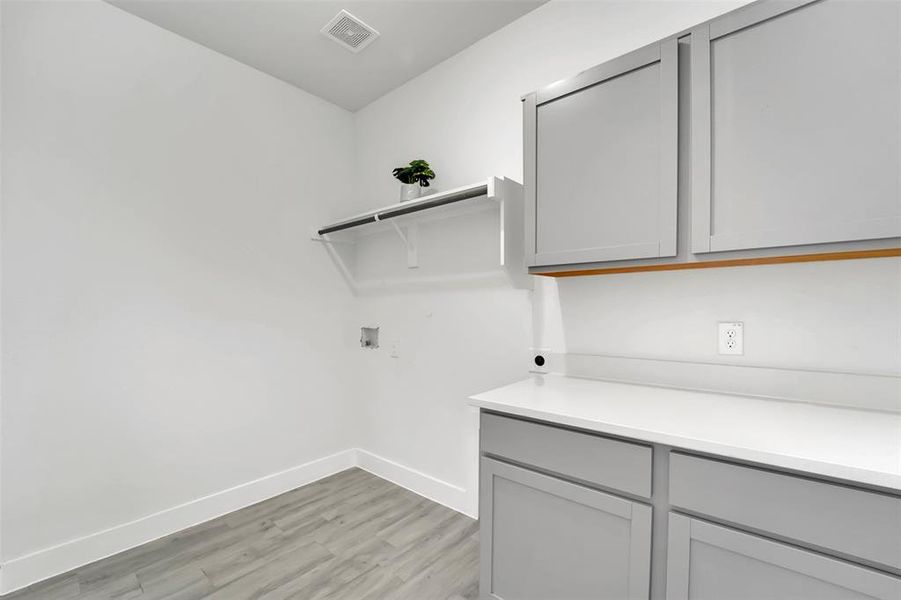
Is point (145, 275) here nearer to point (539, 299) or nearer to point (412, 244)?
point (412, 244)

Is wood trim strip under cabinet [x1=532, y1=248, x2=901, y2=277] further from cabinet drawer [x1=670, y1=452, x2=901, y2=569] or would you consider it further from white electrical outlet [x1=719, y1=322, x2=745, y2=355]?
cabinet drawer [x1=670, y1=452, x2=901, y2=569]

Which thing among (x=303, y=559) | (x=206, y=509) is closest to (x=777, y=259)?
(x=303, y=559)

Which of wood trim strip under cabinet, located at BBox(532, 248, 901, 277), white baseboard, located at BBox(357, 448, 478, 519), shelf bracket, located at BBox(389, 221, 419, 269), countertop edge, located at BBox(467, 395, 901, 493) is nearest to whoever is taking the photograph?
countertop edge, located at BBox(467, 395, 901, 493)

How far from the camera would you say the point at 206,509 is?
2248 millimetres

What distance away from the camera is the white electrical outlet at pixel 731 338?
1.44 metres

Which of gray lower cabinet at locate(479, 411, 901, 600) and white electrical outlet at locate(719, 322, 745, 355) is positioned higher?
white electrical outlet at locate(719, 322, 745, 355)

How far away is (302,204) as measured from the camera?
274 centimetres

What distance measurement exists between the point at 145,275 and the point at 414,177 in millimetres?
1539

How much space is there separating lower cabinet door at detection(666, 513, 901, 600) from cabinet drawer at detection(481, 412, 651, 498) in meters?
0.15

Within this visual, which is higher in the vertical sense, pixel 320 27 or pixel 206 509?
pixel 320 27

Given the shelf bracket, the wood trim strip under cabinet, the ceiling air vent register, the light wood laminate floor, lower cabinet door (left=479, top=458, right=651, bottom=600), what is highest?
the ceiling air vent register

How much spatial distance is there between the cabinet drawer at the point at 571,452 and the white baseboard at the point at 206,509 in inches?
41.0

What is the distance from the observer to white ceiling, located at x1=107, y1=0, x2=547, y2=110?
2.00 meters

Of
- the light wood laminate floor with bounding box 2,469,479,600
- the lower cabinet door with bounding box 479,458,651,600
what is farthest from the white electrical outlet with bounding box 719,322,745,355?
the light wood laminate floor with bounding box 2,469,479,600
